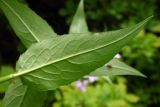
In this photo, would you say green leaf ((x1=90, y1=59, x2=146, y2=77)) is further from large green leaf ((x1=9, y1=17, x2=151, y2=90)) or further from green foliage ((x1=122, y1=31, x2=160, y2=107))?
green foliage ((x1=122, y1=31, x2=160, y2=107))

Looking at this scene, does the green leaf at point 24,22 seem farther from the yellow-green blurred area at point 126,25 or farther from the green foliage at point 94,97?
the yellow-green blurred area at point 126,25

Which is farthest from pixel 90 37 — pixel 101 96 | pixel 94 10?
pixel 94 10

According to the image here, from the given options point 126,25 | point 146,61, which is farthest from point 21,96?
point 146,61

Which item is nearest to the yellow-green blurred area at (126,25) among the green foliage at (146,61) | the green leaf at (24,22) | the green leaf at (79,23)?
the green foliage at (146,61)

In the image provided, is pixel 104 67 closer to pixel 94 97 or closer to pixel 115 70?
pixel 115 70

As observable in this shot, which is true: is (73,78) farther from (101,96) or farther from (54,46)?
(101,96)

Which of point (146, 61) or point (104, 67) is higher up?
point (104, 67)

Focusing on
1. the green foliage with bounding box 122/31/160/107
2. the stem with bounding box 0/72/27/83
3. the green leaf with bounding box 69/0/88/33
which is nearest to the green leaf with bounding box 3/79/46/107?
the stem with bounding box 0/72/27/83
